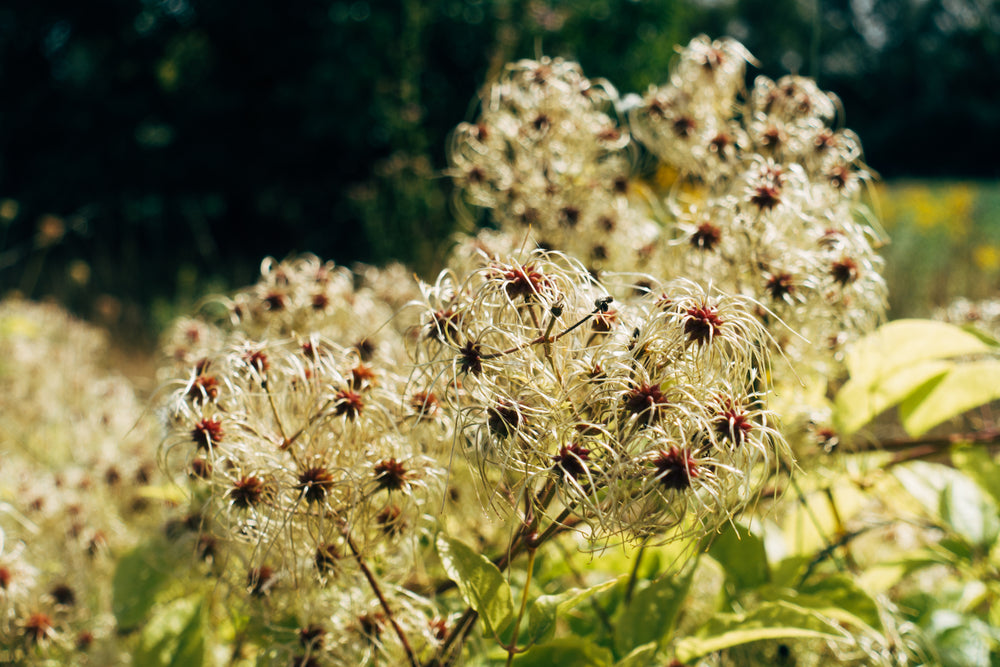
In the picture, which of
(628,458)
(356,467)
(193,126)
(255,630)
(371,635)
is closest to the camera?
(628,458)

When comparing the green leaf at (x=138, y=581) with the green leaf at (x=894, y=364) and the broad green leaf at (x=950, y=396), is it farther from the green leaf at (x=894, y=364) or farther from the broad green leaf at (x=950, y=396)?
the broad green leaf at (x=950, y=396)

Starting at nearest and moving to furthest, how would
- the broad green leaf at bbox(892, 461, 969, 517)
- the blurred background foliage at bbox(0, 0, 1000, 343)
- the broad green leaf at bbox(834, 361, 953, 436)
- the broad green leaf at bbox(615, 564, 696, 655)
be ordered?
the broad green leaf at bbox(615, 564, 696, 655) < the broad green leaf at bbox(834, 361, 953, 436) < the broad green leaf at bbox(892, 461, 969, 517) < the blurred background foliage at bbox(0, 0, 1000, 343)

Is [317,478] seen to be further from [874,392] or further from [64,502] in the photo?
[64,502]

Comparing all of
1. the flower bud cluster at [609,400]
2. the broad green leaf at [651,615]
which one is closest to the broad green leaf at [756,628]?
the broad green leaf at [651,615]

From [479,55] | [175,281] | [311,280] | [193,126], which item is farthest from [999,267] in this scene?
[193,126]

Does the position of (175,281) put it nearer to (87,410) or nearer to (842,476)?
(87,410)

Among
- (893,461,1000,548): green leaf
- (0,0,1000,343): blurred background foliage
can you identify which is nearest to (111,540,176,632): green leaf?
(893,461,1000,548): green leaf

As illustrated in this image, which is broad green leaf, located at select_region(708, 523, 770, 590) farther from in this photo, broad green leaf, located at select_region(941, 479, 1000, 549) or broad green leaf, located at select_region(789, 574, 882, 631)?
broad green leaf, located at select_region(941, 479, 1000, 549)
